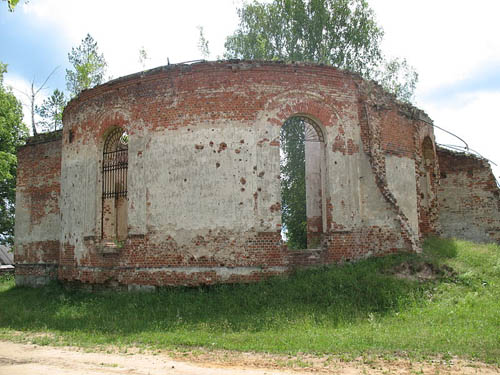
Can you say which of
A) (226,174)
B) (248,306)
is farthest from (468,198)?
(248,306)

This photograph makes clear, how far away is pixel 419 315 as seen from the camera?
28.0 ft

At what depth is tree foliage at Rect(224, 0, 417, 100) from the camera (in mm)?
23953

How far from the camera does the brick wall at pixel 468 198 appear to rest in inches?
645

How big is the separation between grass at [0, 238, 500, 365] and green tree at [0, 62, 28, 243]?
1358 cm

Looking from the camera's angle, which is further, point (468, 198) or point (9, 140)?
point (9, 140)

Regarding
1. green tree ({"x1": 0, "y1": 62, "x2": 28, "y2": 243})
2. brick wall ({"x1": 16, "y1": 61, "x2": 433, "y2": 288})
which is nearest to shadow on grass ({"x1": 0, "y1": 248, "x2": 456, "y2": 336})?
brick wall ({"x1": 16, "y1": 61, "x2": 433, "y2": 288})

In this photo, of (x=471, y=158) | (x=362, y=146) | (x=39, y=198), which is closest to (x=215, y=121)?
(x=362, y=146)

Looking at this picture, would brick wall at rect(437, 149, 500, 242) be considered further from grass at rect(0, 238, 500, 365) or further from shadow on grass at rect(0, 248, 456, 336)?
shadow on grass at rect(0, 248, 456, 336)

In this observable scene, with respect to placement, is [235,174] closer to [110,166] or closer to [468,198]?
[110,166]

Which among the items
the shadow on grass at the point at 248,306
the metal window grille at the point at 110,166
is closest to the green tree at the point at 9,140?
the metal window grille at the point at 110,166

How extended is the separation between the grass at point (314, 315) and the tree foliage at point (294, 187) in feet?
31.6

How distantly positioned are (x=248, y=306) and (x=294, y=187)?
40.9 feet

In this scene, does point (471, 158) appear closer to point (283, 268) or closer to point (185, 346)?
point (283, 268)

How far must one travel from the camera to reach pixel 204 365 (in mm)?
6367
